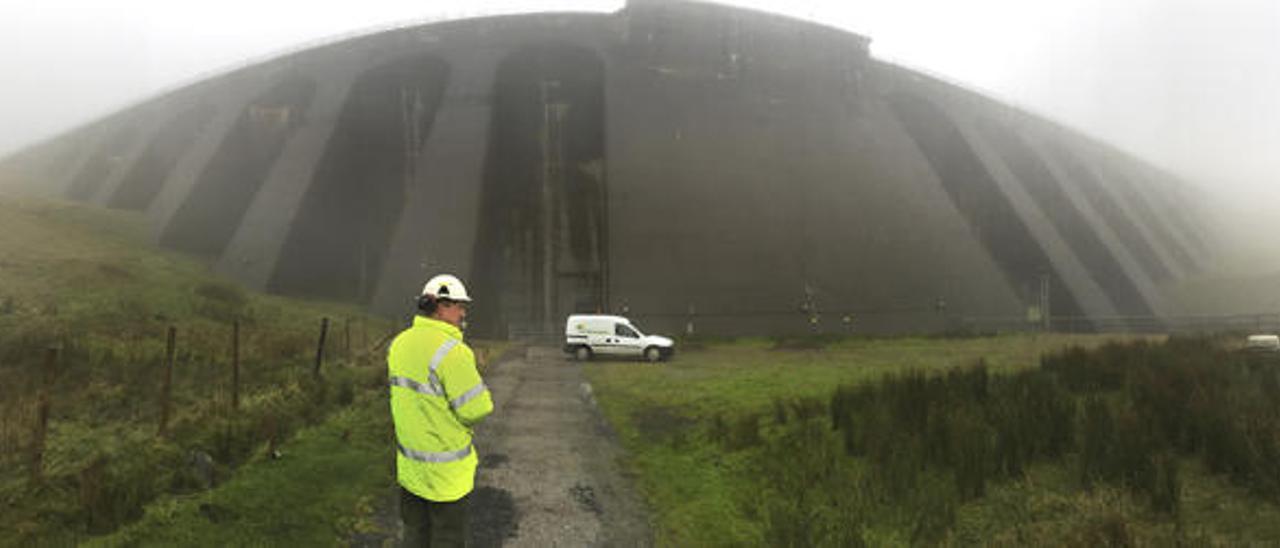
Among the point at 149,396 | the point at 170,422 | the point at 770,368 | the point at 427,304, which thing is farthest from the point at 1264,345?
the point at 149,396

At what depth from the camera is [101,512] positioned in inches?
255

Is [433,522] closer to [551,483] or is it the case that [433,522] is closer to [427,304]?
[427,304]

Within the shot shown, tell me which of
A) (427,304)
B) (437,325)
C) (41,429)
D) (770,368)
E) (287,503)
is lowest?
(770,368)

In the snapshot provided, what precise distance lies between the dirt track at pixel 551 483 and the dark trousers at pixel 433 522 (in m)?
2.23

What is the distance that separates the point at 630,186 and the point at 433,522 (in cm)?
3362

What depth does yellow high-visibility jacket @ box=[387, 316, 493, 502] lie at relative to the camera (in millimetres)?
4176

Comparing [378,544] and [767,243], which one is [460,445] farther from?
[767,243]

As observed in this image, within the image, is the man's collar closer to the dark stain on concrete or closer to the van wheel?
the dark stain on concrete

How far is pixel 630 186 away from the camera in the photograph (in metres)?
37.3

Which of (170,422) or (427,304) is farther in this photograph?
(170,422)

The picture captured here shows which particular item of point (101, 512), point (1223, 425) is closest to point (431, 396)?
point (101, 512)

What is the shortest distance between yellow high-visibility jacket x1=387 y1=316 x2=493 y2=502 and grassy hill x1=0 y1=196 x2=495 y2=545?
276cm

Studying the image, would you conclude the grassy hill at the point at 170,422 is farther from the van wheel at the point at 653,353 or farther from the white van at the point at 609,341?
the van wheel at the point at 653,353

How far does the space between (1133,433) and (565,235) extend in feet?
98.9
